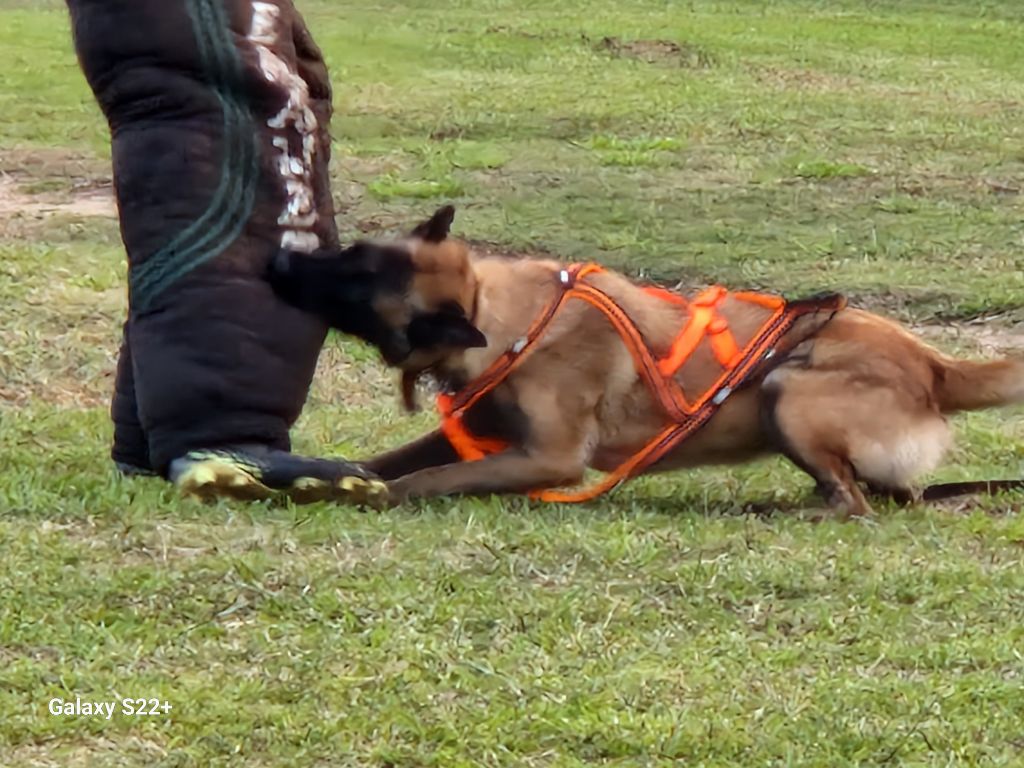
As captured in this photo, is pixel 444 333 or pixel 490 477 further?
pixel 490 477

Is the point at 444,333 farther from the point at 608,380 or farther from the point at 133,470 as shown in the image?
the point at 133,470

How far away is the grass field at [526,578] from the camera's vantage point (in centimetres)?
342

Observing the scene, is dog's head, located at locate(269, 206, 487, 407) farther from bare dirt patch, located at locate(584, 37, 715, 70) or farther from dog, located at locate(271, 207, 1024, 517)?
bare dirt patch, located at locate(584, 37, 715, 70)

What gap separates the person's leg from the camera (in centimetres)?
495

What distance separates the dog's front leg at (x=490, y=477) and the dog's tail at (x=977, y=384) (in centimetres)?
111

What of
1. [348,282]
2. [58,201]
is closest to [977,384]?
[348,282]

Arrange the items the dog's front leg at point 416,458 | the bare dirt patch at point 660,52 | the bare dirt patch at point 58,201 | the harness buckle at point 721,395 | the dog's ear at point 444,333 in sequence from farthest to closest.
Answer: the bare dirt patch at point 660,52 < the bare dirt patch at point 58,201 < the dog's front leg at point 416,458 < the harness buckle at point 721,395 < the dog's ear at point 444,333

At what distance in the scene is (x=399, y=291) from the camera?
5.23 meters

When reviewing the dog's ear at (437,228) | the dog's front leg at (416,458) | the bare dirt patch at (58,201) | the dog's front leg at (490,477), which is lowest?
the bare dirt patch at (58,201)

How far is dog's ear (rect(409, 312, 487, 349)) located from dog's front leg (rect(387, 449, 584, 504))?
14.0 inches

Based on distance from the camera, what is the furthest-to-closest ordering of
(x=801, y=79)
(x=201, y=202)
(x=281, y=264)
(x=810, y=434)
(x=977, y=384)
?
(x=801, y=79), (x=977, y=384), (x=810, y=434), (x=281, y=264), (x=201, y=202)

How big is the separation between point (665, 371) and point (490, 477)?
590 mm

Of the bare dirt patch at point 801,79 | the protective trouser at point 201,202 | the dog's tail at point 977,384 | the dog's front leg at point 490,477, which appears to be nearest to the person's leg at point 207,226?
the protective trouser at point 201,202

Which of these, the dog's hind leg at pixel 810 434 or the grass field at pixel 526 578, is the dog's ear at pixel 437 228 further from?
the dog's hind leg at pixel 810 434
